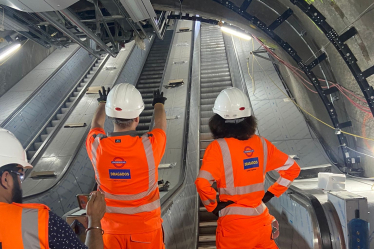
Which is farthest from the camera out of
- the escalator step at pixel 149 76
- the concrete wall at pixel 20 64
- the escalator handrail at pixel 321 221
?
the escalator step at pixel 149 76

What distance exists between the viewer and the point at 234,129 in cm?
234

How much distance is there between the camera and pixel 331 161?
5.31 m

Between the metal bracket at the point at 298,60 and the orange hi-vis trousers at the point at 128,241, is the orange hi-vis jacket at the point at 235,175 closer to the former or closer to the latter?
the orange hi-vis trousers at the point at 128,241

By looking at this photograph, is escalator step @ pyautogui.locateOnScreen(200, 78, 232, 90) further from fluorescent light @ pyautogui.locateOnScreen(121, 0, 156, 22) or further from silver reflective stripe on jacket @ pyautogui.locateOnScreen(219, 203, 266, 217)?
silver reflective stripe on jacket @ pyautogui.locateOnScreen(219, 203, 266, 217)

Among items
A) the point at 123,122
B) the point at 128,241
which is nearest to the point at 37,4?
the point at 123,122

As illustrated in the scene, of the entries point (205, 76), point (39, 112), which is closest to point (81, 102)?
point (39, 112)

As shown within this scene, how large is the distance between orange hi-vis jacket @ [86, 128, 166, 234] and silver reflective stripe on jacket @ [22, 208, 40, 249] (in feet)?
3.11

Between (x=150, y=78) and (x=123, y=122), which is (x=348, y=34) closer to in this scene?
(x=123, y=122)

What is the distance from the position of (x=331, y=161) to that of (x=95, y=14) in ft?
17.5

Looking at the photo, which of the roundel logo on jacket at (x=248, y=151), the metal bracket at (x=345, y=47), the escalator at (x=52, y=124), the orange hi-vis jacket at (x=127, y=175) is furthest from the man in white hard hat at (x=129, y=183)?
the escalator at (x=52, y=124)

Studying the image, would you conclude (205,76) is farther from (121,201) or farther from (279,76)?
(121,201)

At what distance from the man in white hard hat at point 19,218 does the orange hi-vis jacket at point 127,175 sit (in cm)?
74

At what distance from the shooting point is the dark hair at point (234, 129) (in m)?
2.32

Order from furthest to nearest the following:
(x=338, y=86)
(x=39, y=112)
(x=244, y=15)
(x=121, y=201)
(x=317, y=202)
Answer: (x=39, y=112), (x=244, y=15), (x=338, y=86), (x=317, y=202), (x=121, y=201)
